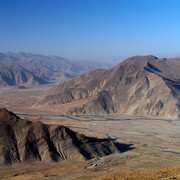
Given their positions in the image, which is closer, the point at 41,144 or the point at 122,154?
the point at 41,144

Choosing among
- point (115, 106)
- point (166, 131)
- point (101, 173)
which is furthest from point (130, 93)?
point (101, 173)

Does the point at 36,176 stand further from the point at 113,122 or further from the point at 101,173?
the point at 113,122

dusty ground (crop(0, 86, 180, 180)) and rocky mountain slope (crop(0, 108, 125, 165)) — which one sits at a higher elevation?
rocky mountain slope (crop(0, 108, 125, 165))

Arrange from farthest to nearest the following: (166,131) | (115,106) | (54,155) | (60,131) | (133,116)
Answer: (115,106) → (133,116) → (166,131) → (60,131) → (54,155)

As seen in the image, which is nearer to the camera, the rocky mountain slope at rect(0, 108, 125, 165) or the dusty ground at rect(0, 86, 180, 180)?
the dusty ground at rect(0, 86, 180, 180)

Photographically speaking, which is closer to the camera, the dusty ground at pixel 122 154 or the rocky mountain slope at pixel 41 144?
the dusty ground at pixel 122 154
